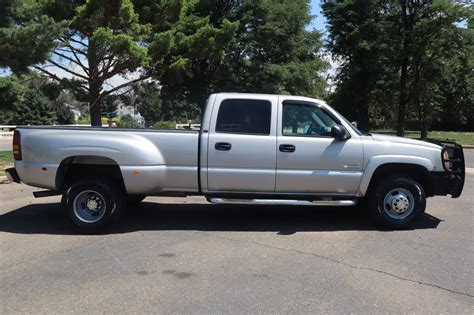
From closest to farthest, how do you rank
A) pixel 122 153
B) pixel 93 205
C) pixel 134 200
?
1. pixel 122 153
2. pixel 93 205
3. pixel 134 200

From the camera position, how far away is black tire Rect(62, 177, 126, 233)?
22.3 feet

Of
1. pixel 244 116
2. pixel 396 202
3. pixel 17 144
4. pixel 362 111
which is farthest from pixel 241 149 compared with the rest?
pixel 362 111

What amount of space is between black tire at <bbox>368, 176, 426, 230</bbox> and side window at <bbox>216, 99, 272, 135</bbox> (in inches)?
71.6

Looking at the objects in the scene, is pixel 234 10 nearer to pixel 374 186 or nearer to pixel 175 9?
pixel 175 9

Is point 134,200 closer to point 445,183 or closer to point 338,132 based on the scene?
Answer: point 338,132

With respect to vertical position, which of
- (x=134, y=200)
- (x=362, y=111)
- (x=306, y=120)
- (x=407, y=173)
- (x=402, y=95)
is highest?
(x=402, y=95)

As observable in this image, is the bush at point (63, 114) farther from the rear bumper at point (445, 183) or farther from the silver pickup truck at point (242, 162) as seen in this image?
the rear bumper at point (445, 183)

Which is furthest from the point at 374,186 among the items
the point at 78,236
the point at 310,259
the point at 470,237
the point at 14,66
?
the point at 14,66

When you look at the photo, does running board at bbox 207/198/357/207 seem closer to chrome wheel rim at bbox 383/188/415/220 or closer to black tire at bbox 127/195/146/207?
chrome wheel rim at bbox 383/188/415/220

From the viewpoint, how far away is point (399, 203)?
6961 mm

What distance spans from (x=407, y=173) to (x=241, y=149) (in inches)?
97.8

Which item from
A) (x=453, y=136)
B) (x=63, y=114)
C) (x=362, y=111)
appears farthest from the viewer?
(x=63, y=114)

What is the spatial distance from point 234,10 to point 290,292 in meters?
25.6

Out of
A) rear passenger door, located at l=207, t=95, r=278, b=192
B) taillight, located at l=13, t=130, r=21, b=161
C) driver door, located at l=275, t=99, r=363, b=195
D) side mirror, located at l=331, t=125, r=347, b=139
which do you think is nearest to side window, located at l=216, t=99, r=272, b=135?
rear passenger door, located at l=207, t=95, r=278, b=192
